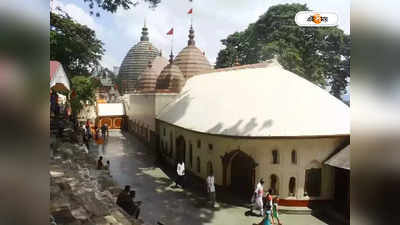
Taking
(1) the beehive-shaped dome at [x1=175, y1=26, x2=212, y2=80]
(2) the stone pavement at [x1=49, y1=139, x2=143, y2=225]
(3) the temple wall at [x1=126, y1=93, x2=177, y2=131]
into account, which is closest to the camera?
(2) the stone pavement at [x1=49, y1=139, x2=143, y2=225]

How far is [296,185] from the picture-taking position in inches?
404

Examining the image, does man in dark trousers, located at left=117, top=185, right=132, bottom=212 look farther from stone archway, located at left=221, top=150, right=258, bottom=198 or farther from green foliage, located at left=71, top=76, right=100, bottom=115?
green foliage, located at left=71, top=76, right=100, bottom=115

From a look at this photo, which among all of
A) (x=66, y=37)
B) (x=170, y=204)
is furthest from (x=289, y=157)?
(x=66, y=37)

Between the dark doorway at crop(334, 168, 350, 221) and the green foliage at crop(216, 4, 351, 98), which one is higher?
the green foliage at crop(216, 4, 351, 98)

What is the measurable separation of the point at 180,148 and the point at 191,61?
35.4 ft

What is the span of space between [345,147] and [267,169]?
3176 millimetres

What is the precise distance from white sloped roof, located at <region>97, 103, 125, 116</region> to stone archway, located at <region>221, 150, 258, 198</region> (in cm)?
2426

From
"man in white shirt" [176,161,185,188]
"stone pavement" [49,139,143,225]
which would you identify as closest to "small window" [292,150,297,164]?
"man in white shirt" [176,161,185,188]

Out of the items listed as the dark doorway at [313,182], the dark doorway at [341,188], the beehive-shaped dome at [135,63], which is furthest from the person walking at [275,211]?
the beehive-shaped dome at [135,63]

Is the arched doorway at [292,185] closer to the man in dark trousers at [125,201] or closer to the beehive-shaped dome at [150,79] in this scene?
the man in dark trousers at [125,201]

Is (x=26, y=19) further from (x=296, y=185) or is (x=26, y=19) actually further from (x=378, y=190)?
(x=296, y=185)

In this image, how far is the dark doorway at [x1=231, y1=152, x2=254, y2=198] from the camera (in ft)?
35.6
